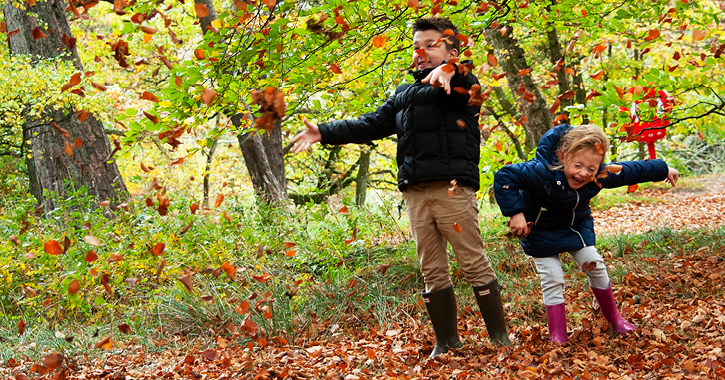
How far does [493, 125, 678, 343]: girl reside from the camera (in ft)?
9.85

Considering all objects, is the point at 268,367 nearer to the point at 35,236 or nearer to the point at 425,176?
the point at 425,176

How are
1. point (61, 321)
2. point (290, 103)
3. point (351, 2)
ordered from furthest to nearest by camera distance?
point (61, 321) < point (290, 103) < point (351, 2)

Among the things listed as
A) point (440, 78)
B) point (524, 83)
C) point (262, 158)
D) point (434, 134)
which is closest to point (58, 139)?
point (262, 158)

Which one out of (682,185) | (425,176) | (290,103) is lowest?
(682,185)

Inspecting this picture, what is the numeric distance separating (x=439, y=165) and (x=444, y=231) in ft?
1.25

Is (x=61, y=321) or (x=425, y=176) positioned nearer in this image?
(x=425, y=176)

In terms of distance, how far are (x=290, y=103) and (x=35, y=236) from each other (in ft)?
9.96

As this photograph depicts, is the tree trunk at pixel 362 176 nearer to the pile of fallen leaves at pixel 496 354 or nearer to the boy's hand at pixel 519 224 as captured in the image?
the pile of fallen leaves at pixel 496 354

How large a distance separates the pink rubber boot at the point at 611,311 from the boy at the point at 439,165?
64 cm

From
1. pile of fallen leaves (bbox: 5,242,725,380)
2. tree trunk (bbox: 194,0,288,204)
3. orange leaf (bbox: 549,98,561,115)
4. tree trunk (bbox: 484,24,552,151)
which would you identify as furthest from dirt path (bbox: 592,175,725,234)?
orange leaf (bbox: 549,98,561,115)

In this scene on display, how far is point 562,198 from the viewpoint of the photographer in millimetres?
3059

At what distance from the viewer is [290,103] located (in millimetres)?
4172

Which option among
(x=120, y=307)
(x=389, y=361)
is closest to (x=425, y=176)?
(x=389, y=361)

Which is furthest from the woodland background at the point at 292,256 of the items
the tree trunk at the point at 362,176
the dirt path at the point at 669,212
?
the tree trunk at the point at 362,176
